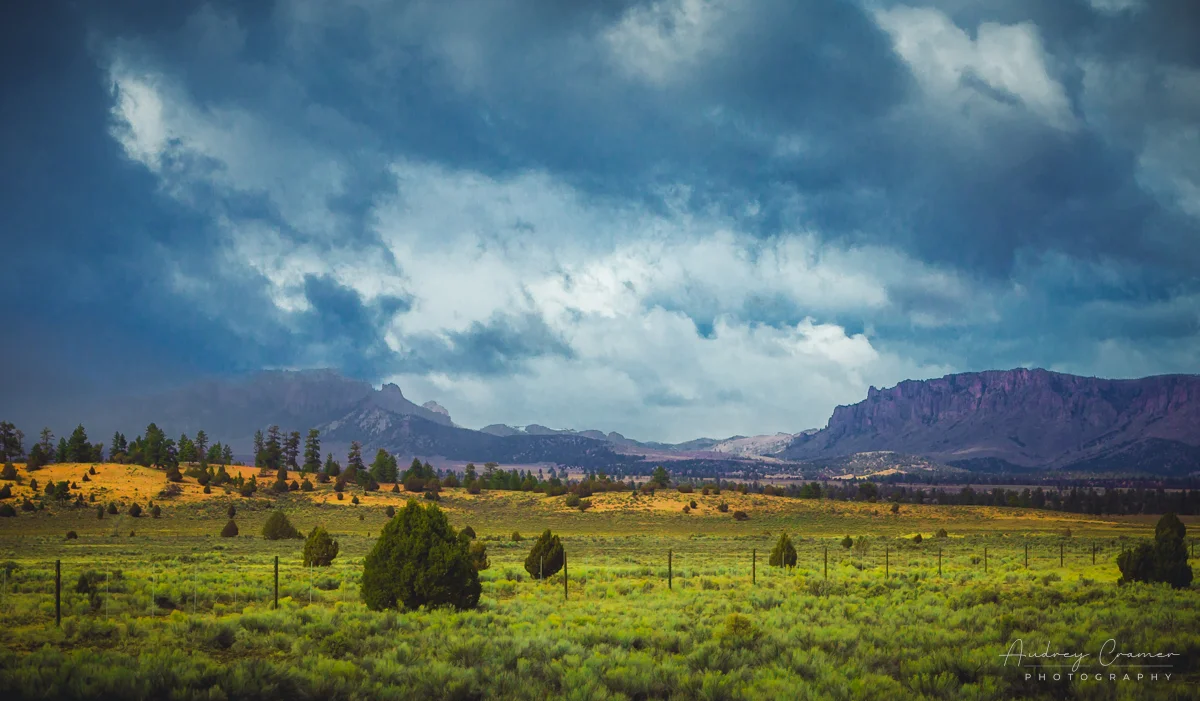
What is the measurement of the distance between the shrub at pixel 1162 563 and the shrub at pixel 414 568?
995 inches

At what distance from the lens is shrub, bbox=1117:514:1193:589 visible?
2677cm

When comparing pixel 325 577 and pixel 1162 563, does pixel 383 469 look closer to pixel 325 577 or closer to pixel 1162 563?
pixel 325 577

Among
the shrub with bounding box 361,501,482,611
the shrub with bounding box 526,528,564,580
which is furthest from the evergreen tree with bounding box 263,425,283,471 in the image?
the shrub with bounding box 361,501,482,611

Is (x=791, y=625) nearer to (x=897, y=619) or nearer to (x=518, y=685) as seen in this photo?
(x=897, y=619)

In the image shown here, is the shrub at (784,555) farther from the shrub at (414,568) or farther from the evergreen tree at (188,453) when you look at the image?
the evergreen tree at (188,453)

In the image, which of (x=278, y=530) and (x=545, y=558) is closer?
(x=545, y=558)

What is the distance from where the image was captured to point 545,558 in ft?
103

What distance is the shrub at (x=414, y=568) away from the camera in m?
20.6

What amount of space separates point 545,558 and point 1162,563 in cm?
2405

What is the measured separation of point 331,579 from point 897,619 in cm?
2137

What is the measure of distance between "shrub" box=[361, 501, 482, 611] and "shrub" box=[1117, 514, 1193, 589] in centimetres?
2527

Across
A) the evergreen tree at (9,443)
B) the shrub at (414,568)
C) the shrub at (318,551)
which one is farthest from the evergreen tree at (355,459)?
the shrub at (414,568)

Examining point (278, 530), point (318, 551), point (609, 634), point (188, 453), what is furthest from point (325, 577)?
point (188, 453)

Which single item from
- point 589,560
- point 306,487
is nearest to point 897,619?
point 589,560
